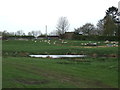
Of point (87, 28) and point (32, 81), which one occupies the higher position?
point (87, 28)

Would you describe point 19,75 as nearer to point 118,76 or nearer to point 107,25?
point 118,76

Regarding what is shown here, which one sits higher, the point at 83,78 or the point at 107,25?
the point at 107,25

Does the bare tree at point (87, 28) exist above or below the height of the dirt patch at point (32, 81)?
above

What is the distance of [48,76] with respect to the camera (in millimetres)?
10914

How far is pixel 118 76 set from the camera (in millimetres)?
11188

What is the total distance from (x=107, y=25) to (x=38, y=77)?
61556 millimetres

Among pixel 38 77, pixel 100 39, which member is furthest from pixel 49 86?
pixel 100 39

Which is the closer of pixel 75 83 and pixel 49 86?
pixel 49 86

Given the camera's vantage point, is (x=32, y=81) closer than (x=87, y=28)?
Yes

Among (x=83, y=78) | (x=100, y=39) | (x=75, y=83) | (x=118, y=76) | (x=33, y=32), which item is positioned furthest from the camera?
(x=33, y=32)

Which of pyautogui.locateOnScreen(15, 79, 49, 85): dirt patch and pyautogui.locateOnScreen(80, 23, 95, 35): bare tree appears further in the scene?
pyautogui.locateOnScreen(80, 23, 95, 35): bare tree

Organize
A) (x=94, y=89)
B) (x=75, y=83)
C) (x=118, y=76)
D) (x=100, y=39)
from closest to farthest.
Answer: (x=94, y=89)
(x=75, y=83)
(x=118, y=76)
(x=100, y=39)

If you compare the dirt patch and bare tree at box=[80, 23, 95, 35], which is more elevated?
bare tree at box=[80, 23, 95, 35]

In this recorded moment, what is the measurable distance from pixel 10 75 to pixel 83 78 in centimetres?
311
